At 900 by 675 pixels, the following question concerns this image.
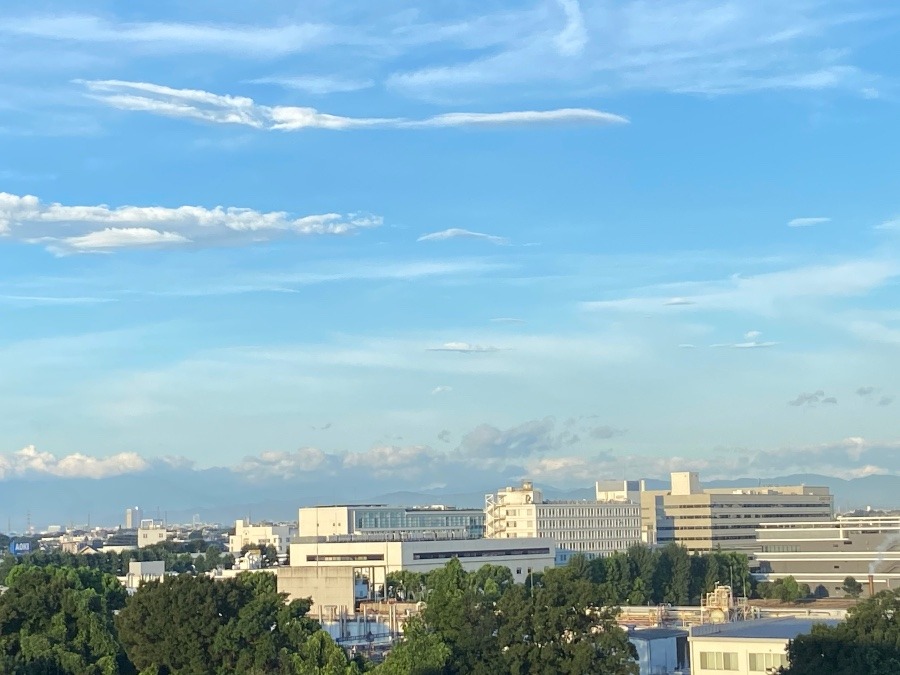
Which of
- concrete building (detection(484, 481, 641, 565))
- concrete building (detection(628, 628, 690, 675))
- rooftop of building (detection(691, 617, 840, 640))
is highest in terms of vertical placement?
concrete building (detection(484, 481, 641, 565))

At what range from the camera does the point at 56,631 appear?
4709 cm

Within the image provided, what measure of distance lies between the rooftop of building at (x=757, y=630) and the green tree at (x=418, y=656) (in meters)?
10.1

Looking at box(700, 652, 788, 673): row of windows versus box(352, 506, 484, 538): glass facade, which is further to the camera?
box(352, 506, 484, 538): glass facade

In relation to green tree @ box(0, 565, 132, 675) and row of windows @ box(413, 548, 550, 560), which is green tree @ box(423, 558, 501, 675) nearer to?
green tree @ box(0, 565, 132, 675)

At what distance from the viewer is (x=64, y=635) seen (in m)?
47.1

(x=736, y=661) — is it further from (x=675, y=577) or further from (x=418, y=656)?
(x=675, y=577)

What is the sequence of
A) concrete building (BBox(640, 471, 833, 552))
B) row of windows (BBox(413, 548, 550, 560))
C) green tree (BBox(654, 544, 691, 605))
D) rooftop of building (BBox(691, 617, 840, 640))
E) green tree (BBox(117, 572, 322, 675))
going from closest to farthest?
green tree (BBox(117, 572, 322, 675)), rooftop of building (BBox(691, 617, 840, 640)), green tree (BBox(654, 544, 691, 605)), row of windows (BBox(413, 548, 550, 560)), concrete building (BBox(640, 471, 833, 552))

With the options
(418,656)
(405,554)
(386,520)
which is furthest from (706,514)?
(418,656)

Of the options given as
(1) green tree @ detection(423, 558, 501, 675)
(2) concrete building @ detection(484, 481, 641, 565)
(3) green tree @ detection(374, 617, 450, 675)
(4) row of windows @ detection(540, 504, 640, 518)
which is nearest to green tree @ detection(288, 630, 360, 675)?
(3) green tree @ detection(374, 617, 450, 675)

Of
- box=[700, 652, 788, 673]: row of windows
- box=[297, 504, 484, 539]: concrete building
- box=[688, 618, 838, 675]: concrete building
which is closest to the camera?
box=[700, 652, 788, 673]: row of windows

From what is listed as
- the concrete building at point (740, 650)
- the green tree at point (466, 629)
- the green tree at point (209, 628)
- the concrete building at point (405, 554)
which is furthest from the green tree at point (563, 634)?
the concrete building at point (405, 554)

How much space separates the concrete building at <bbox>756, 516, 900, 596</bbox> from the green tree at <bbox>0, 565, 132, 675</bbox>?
88140mm

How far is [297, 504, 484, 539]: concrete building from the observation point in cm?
14862

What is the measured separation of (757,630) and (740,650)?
3107mm
